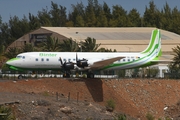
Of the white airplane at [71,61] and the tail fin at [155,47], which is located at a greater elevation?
the tail fin at [155,47]

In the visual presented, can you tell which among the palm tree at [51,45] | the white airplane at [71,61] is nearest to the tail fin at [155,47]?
the white airplane at [71,61]

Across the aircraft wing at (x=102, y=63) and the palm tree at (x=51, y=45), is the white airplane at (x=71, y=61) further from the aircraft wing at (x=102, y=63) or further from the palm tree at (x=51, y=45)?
the palm tree at (x=51, y=45)

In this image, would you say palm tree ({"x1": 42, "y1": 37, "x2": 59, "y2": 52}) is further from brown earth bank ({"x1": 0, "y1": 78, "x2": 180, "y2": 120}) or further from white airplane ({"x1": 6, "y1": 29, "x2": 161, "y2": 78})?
brown earth bank ({"x1": 0, "y1": 78, "x2": 180, "y2": 120})

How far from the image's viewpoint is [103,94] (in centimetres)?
5634

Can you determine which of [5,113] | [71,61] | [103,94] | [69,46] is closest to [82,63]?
[71,61]

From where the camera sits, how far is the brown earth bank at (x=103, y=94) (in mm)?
45469

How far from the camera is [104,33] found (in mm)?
106438

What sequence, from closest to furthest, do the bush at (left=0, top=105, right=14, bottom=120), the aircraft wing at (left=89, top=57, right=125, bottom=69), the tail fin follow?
1. the bush at (left=0, top=105, right=14, bottom=120)
2. the aircraft wing at (left=89, top=57, right=125, bottom=69)
3. the tail fin

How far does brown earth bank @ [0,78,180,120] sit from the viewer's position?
45469 mm

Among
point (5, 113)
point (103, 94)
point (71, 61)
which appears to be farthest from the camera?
point (71, 61)

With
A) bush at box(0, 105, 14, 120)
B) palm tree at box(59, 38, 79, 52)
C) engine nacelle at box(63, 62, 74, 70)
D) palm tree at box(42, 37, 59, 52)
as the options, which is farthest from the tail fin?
bush at box(0, 105, 14, 120)

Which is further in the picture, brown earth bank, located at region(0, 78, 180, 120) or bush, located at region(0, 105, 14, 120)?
brown earth bank, located at region(0, 78, 180, 120)

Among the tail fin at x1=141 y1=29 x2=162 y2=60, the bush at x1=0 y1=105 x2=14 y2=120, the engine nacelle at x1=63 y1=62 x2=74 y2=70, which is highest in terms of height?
the tail fin at x1=141 y1=29 x2=162 y2=60

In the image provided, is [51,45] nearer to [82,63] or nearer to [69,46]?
[69,46]
